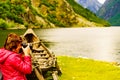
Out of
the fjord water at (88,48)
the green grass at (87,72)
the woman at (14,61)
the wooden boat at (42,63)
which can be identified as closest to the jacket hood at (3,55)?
the woman at (14,61)

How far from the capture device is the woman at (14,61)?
10953 millimetres

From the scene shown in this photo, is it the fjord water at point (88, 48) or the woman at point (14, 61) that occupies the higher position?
the woman at point (14, 61)

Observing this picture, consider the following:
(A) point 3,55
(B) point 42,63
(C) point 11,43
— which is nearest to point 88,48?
(B) point 42,63

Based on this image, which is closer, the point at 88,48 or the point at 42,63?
the point at 42,63

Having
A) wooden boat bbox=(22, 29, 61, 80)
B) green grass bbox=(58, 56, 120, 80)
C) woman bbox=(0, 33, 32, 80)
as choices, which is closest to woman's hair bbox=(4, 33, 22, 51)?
woman bbox=(0, 33, 32, 80)

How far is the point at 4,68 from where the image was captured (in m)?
11.2

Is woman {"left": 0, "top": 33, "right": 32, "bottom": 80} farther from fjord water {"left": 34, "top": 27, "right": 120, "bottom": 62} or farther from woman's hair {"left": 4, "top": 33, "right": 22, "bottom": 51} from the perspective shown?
fjord water {"left": 34, "top": 27, "right": 120, "bottom": 62}

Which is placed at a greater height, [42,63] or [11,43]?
[11,43]

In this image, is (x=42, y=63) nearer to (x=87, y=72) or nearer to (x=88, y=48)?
(x=87, y=72)

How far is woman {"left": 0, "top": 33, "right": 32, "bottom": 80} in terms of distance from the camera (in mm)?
10953

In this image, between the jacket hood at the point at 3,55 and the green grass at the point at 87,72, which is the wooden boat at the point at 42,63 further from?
the jacket hood at the point at 3,55

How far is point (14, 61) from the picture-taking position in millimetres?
10922

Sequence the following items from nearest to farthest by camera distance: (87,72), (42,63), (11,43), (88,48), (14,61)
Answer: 1. (14,61)
2. (11,43)
3. (42,63)
4. (87,72)
5. (88,48)

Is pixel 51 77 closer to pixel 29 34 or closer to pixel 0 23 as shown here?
pixel 29 34
